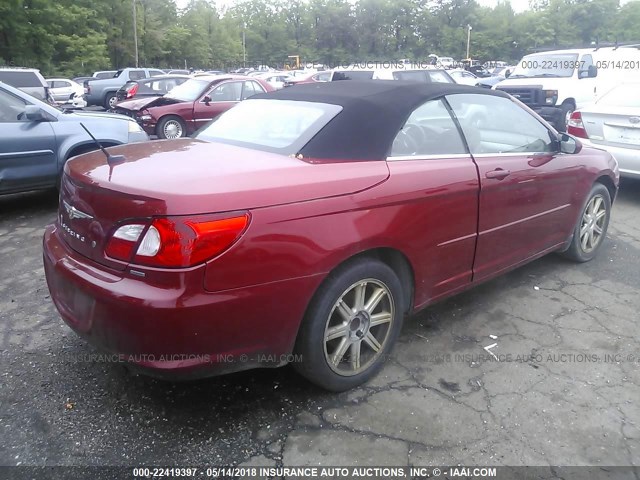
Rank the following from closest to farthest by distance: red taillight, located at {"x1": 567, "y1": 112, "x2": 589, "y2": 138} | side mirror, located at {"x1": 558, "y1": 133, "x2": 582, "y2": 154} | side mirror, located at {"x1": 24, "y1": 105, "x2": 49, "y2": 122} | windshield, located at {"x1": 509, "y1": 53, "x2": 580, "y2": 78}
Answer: side mirror, located at {"x1": 558, "y1": 133, "x2": 582, "y2": 154} → side mirror, located at {"x1": 24, "y1": 105, "x2": 49, "y2": 122} → red taillight, located at {"x1": 567, "y1": 112, "x2": 589, "y2": 138} → windshield, located at {"x1": 509, "y1": 53, "x2": 580, "y2": 78}

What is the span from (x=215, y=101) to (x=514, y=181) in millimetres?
9714

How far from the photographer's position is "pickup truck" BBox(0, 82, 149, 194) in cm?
563

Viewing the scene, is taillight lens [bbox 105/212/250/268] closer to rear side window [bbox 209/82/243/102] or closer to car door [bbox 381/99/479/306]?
car door [bbox 381/99/479/306]

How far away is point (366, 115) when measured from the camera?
2941 mm

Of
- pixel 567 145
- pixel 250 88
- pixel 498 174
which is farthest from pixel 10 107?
pixel 250 88

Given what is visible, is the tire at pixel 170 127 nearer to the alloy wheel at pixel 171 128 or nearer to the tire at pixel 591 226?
the alloy wheel at pixel 171 128

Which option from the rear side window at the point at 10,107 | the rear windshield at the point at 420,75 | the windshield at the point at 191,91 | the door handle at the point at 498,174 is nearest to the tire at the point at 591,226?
the door handle at the point at 498,174

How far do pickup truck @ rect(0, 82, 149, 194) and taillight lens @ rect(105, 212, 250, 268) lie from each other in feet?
14.1

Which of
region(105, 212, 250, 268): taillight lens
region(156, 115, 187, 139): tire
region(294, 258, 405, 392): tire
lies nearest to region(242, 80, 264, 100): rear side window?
region(156, 115, 187, 139): tire

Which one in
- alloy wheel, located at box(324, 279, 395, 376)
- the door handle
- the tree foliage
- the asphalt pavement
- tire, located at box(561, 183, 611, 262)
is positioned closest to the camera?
the asphalt pavement

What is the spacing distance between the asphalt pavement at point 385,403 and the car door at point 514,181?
0.51 m

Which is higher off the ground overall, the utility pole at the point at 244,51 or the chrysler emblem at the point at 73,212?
the utility pole at the point at 244,51

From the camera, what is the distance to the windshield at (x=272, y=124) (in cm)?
292

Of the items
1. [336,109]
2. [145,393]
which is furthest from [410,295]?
[145,393]
